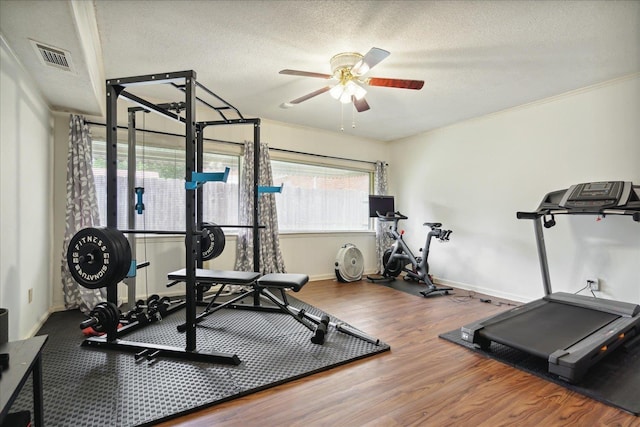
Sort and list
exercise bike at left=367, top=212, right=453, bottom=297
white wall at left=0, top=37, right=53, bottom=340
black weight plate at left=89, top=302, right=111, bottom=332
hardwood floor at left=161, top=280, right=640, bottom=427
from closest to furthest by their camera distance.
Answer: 1. hardwood floor at left=161, top=280, right=640, bottom=427
2. white wall at left=0, top=37, right=53, bottom=340
3. black weight plate at left=89, top=302, right=111, bottom=332
4. exercise bike at left=367, top=212, right=453, bottom=297

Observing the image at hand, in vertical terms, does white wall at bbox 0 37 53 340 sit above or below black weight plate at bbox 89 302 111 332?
above

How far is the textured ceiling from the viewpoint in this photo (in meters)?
1.94

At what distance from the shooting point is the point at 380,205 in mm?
4863

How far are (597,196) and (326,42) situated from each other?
2.59 meters

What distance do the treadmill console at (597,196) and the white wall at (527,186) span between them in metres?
0.66

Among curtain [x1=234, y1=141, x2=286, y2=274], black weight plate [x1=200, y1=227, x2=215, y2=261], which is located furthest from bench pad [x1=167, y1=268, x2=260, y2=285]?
curtain [x1=234, y1=141, x2=286, y2=274]

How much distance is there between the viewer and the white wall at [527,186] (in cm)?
298

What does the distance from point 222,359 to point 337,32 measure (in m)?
2.46

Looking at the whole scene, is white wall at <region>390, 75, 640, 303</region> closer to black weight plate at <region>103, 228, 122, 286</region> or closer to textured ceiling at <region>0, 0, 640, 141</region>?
textured ceiling at <region>0, 0, 640, 141</region>

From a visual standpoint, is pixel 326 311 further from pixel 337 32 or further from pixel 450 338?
pixel 337 32

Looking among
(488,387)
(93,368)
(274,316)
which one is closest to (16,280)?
(93,368)

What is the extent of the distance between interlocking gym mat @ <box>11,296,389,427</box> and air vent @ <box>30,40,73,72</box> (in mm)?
2099

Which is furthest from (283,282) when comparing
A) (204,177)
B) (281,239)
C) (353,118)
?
(353,118)

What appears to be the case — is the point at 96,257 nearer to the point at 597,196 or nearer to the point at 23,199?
the point at 23,199
